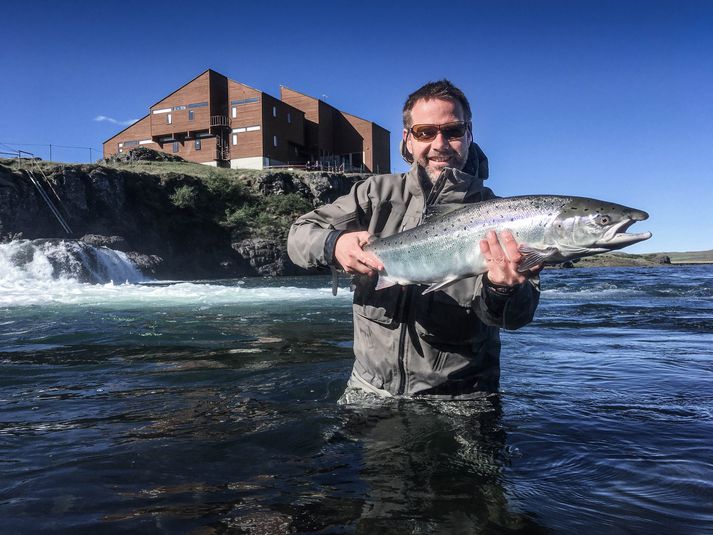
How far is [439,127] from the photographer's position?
375cm

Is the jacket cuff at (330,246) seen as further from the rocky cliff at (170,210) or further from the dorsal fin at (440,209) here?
the rocky cliff at (170,210)

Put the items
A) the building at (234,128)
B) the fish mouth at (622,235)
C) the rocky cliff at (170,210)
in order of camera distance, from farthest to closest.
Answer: the building at (234,128) → the rocky cliff at (170,210) → the fish mouth at (622,235)

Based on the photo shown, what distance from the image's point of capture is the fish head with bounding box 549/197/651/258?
3090mm

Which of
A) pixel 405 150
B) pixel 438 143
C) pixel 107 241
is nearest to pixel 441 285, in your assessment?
pixel 438 143

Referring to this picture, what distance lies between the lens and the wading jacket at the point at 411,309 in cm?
365

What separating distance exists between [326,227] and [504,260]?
1.30 metres

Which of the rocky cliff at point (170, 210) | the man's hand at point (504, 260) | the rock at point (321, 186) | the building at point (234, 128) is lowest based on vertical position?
the man's hand at point (504, 260)

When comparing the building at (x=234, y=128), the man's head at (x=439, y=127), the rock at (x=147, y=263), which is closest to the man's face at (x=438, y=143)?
the man's head at (x=439, y=127)

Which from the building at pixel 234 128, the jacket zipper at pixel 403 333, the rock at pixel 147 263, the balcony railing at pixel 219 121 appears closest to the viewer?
the jacket zipper at pixel 403 333

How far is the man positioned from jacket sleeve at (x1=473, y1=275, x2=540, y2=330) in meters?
0.01

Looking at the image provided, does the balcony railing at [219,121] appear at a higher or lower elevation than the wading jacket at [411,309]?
higher

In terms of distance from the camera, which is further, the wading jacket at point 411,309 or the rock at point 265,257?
the rock at point 265,257

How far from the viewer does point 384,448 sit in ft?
12.1

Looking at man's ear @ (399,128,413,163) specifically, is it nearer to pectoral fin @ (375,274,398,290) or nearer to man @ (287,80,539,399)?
man @ (287,80,539,399)
